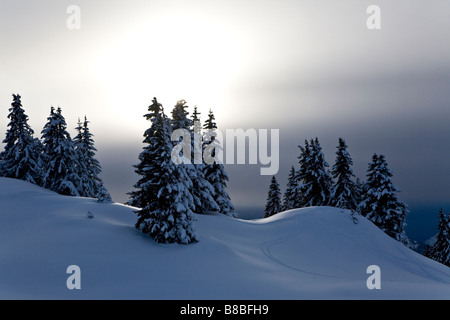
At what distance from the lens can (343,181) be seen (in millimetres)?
44188

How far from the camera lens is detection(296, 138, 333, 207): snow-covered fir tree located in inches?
1813

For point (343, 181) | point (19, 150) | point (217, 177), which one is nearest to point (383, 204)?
point (343, 181)

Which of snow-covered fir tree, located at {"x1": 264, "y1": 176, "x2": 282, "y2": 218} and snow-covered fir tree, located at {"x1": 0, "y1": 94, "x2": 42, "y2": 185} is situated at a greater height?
snow-covered fir tree, located at {"x1": 0, "y1": 94, "x2": 42, "y2": 185}

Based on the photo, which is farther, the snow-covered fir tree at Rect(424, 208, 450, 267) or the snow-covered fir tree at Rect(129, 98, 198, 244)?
the snow-covered fir tree at Rect(424, 208, 450, 267)

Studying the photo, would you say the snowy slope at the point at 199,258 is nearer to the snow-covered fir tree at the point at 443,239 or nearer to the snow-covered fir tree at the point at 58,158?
the snow-covered fir tree at the point at 58,158

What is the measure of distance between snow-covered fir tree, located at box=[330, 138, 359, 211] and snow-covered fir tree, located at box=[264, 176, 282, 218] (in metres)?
15.0

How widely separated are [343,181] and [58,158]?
38.6 m

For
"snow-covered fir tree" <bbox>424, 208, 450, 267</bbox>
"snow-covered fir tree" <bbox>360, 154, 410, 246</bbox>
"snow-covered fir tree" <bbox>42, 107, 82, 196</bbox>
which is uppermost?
"snow-covered fir tree" <bbox>42, 107, 82, 196</bbox>

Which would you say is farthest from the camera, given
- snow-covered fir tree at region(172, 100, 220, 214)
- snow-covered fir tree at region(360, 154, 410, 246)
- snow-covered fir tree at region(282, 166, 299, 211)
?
snow-covered fir tree at region(282, 166, 299, 211)

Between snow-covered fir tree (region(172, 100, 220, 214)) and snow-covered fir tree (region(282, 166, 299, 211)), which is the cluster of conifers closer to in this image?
snow-covered fir tree (region(172, 100, 220, 214))

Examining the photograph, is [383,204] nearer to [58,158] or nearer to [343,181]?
[343,181]

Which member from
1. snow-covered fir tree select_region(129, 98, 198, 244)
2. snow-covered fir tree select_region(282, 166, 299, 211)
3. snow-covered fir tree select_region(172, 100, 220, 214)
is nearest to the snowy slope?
snow-covered fir tree select_region(129, 98, 198, 244)

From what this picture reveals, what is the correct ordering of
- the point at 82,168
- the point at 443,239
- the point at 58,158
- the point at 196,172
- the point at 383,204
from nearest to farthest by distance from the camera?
the point at 196,172 → the point at 383,204 → the point at 58,158 → the point at 443,239 → the point at 82,168

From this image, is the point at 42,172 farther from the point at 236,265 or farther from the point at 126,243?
the point at 236,265
